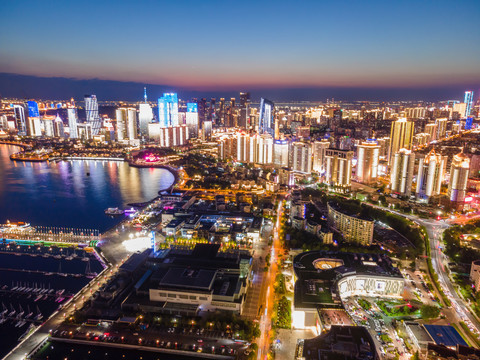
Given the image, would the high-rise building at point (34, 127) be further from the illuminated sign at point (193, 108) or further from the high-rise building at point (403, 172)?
the high-rise building at point (403, 172)

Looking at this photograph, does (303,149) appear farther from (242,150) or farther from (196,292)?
(196,292)

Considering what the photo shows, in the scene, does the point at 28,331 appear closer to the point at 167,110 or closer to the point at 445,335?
the point at 445,335

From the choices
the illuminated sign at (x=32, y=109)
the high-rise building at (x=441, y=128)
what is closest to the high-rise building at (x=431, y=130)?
the high-rise building at (x=441, y=128)

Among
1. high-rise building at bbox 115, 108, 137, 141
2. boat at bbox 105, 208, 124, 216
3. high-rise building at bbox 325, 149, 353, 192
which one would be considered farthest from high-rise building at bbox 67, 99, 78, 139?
high-rise building at bbox 325, 149, 353, 192

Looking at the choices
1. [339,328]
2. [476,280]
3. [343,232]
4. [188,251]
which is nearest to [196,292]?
[188,251]

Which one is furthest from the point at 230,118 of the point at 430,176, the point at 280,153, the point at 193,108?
the point at 430,176
